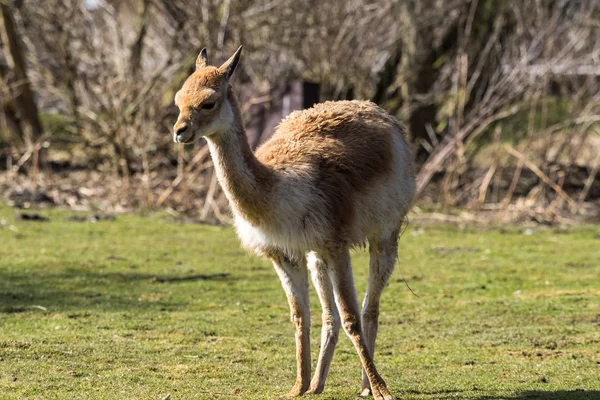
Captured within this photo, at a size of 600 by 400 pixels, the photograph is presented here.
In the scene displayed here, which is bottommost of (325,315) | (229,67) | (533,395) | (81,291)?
(81,291)

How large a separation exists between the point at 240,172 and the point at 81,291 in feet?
13.8

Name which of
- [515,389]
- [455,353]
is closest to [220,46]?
[455,353]

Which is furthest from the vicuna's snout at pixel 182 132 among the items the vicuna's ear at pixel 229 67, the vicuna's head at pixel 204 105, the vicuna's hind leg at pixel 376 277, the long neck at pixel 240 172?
the vicuna's hind leg at pixel 376 277

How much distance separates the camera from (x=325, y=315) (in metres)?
6.47

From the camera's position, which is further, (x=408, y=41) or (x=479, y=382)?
(x=408, y=41)

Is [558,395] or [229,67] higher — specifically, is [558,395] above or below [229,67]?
below

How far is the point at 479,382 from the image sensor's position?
6625mm

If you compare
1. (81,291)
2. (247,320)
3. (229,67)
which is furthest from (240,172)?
(81,291)

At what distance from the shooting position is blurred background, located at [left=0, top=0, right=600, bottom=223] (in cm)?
Result: 1543

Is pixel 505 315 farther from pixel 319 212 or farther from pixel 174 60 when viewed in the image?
pixel 174 60

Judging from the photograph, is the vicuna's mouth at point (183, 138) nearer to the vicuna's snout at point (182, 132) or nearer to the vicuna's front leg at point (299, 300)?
the vicuna's snout at point (182, 132)

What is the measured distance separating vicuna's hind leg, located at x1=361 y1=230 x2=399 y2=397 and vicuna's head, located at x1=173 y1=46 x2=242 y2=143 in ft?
5.10

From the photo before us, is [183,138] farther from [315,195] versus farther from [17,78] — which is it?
[17,78]

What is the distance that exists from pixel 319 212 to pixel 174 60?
1217 cm
